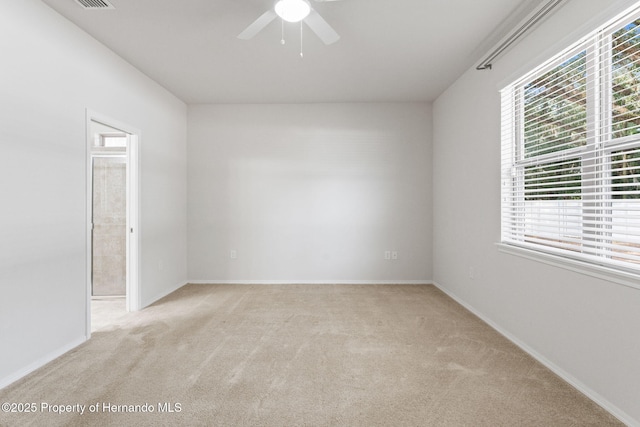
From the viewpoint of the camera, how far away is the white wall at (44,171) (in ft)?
6.89

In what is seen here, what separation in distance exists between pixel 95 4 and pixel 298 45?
1619mm

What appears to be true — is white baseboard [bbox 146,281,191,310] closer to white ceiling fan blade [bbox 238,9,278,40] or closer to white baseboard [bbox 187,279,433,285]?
white baseboard [bbox 187,279,433,285]

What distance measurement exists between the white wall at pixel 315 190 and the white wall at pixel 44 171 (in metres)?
1.75

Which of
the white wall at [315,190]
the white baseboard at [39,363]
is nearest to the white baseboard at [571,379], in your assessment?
the white wall at [315,190]

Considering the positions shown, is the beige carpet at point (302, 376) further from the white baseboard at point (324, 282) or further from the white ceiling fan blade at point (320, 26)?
the white ceiling fan blade at point (320, 26)

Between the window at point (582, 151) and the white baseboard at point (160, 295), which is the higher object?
the window at point (582, 151)

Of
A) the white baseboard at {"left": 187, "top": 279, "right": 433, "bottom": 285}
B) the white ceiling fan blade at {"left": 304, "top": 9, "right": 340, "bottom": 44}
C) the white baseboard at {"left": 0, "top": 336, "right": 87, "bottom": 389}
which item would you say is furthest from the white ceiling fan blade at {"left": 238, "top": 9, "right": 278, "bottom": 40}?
the white baseboard at {"left": 187, "top": 279, "right": 433, "bottom": 285}

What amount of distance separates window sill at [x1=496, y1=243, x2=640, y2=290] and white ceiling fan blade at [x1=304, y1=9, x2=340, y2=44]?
7.37 ft

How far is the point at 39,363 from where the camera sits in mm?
2289

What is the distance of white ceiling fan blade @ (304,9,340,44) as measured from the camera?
6.79 ft

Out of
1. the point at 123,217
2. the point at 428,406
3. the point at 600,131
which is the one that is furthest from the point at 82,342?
the point at 600,131

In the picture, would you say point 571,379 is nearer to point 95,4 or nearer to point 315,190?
point 315,190

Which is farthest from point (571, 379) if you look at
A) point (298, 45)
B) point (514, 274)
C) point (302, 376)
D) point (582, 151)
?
point (298, 45)

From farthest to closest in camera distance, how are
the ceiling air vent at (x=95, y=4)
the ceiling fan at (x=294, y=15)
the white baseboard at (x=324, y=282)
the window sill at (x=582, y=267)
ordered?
the white baseboard at (x=324, y=282) → the ceiling air vent at (x=95, y=4) → the ceiling fan at (x=294, y=15) → the window sill at (x=582, y=267)
